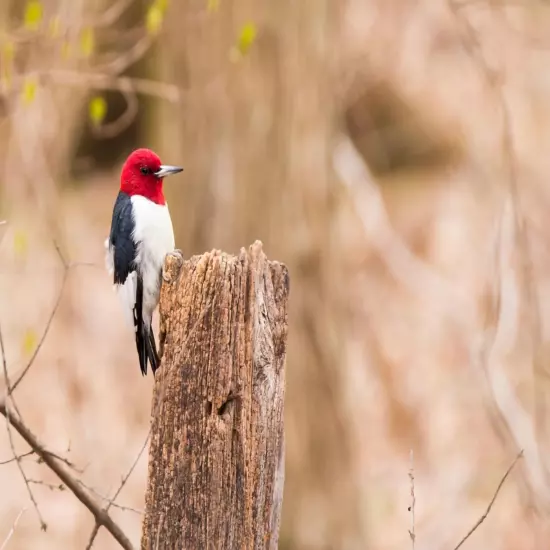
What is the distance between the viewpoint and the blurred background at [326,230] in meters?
4.57

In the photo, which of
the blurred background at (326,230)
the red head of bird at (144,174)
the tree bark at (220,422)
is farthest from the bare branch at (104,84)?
the tree bark at (220,422)

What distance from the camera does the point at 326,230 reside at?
15.7 ft

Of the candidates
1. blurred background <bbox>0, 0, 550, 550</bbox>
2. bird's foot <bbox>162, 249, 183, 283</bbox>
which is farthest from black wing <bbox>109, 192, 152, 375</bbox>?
bird's foot <bbox>162, 249, 183, 283</bbox>

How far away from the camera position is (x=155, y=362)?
2955mm

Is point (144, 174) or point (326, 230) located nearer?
point (144, 174)

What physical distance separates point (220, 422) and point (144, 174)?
1399mm

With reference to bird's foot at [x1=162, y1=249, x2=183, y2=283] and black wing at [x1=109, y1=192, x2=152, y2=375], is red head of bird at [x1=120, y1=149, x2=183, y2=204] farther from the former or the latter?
bird's foot at [x1=162, y1=249, x2=183, y2=283]

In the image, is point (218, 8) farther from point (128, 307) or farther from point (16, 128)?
point (128, 307)

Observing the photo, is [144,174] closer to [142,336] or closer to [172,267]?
[142,336]

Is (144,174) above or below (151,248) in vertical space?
above

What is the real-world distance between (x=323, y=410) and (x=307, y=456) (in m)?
0.24

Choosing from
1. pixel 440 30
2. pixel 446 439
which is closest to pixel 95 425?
pixel 446 439

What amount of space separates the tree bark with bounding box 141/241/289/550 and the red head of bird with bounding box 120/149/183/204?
122 cm

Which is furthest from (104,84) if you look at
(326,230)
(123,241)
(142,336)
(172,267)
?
(172,267)
